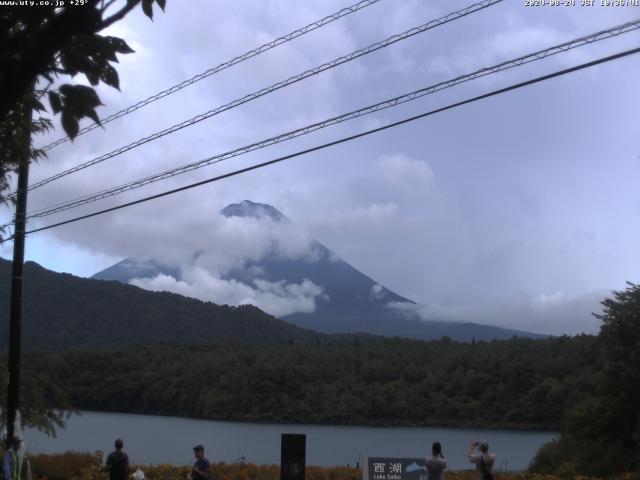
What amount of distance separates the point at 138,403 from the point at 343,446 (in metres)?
26.9

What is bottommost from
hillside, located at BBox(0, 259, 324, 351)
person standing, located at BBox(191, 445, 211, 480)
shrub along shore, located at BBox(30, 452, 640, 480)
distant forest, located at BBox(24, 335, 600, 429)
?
shrub along shore, located at BBox(30, 452, 640, 480)

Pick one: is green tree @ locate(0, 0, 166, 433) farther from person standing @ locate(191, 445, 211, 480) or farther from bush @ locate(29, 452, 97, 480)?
bush @ locate(29, 452, 97, 480)

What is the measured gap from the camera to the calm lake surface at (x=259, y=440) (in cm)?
3619

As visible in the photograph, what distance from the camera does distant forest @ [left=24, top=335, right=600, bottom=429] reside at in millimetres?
52438

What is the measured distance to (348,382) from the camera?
6062 cm

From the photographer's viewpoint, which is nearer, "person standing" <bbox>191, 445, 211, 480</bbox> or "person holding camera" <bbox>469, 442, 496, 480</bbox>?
"person holding camera" <bbox>469, 442, 496, 480</bbox>

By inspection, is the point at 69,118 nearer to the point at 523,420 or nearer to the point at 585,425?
A: the point at 585,425

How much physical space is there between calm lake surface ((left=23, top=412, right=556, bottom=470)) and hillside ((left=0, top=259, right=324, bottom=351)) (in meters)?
10.1

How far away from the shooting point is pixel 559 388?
161ft

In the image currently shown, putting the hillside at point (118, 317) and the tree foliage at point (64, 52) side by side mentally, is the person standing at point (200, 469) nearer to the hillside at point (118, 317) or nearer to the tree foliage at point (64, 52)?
the tree foliage at point (64, 52)

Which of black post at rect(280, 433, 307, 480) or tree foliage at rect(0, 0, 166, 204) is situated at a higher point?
tree foliage at rect(0, 0, 166, 204)

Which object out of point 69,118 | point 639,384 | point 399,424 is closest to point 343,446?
point 399,424

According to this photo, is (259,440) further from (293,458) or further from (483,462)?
(483,462)

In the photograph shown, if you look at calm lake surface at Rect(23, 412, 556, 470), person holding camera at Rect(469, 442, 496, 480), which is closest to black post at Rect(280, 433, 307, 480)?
person holding camera at Rect(469, 442, 496, 480)
